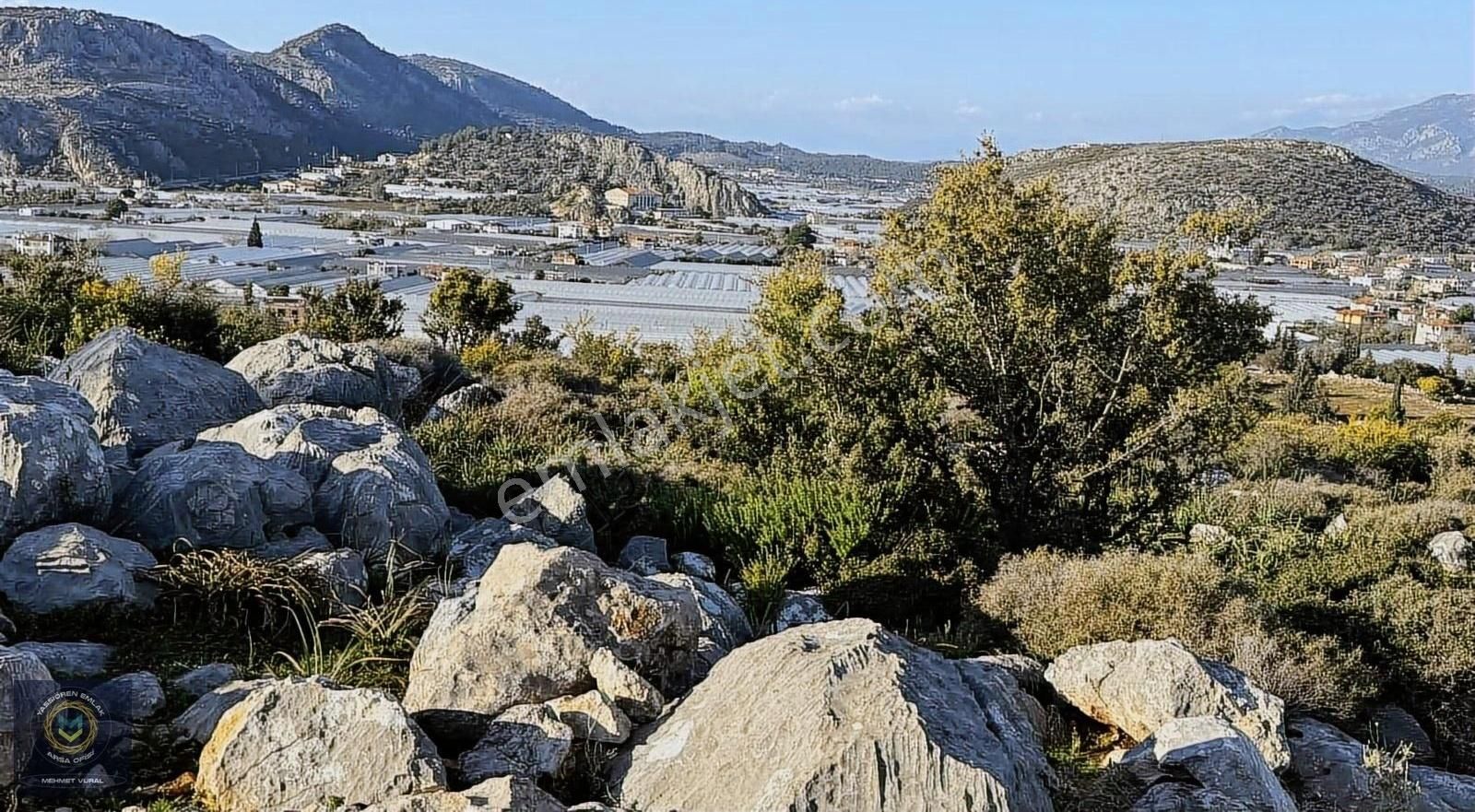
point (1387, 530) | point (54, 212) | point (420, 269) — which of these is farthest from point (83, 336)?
point (54, 212)

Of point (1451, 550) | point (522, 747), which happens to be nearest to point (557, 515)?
point (522, 747)

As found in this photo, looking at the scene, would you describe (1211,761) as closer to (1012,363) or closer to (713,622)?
(713,622)

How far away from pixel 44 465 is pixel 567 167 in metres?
93.0

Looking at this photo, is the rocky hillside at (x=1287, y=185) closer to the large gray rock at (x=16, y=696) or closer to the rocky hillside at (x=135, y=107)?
the large gray rock at (x=16, y=696)

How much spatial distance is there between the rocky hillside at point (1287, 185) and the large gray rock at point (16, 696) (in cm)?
5738

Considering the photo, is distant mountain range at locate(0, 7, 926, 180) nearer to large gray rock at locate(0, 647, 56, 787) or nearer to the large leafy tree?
the large leafy tree

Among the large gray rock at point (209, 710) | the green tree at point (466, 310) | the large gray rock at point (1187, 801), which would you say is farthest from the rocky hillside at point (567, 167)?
the large gray rock at point (1187, 801)

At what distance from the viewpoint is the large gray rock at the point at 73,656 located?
4621mm

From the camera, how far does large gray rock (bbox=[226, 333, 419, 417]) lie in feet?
32.9

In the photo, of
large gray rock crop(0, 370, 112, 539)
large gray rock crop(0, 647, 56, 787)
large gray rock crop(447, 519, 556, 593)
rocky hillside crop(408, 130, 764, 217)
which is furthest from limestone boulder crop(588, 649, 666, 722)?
rocky hillside crop(408, 130, 764, 217)

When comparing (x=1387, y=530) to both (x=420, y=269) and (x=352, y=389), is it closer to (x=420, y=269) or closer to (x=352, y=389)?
(x=352, y=389)

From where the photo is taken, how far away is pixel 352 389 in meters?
10.4

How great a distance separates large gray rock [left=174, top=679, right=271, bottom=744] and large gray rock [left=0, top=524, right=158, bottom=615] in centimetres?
130

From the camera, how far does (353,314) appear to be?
57.8 ft
